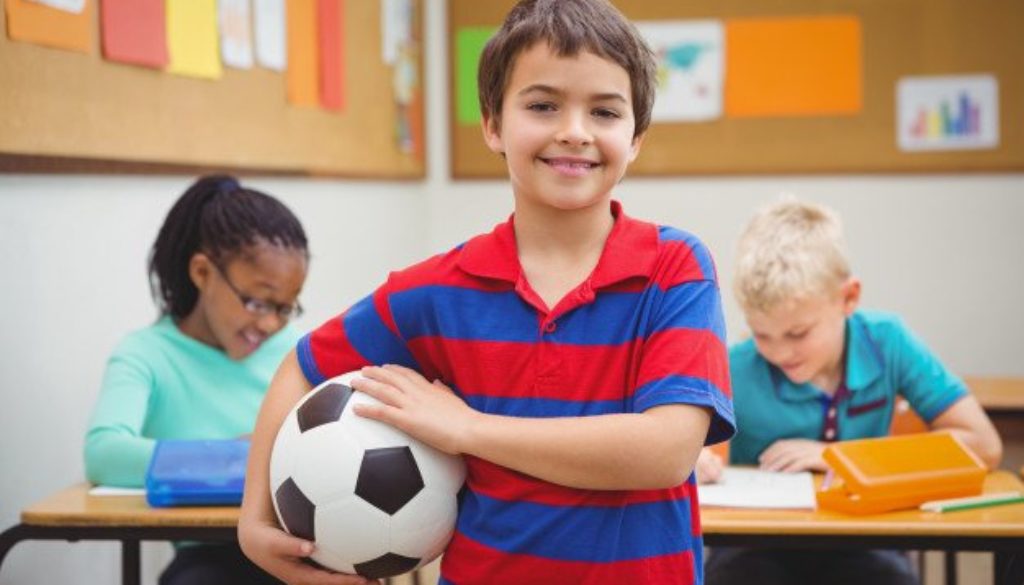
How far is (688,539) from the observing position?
1.51 m

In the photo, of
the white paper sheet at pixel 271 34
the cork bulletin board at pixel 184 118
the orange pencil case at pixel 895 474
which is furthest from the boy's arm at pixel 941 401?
the white paper sheet at pixel 271 34

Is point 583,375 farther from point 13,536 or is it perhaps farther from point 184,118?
point 184,118

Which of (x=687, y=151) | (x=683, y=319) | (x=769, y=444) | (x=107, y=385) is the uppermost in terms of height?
(x=687, y=151)

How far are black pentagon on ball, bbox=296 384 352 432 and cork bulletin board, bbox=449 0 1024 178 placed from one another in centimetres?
340

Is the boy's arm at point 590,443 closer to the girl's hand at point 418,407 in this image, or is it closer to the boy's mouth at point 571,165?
the girl's hand at point 418,407

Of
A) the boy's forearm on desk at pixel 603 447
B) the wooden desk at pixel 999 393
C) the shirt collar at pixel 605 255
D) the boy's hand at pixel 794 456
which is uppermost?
the shirt collar at pixel 605 255

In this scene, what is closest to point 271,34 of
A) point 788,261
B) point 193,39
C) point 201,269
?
point 193,39

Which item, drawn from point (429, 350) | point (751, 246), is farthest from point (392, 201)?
point (429, 350)

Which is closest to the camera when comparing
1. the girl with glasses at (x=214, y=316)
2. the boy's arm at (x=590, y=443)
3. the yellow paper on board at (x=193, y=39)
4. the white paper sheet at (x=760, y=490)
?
the boy's arm at (x=590, y=443)

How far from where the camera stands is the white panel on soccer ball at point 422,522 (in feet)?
4.94

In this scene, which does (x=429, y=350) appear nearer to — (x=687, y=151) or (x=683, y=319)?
(x=683, y=319)

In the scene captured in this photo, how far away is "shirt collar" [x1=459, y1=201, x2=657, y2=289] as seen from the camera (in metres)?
1.50

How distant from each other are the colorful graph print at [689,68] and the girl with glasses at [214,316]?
2595mm

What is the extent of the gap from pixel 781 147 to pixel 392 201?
4.66 feet
